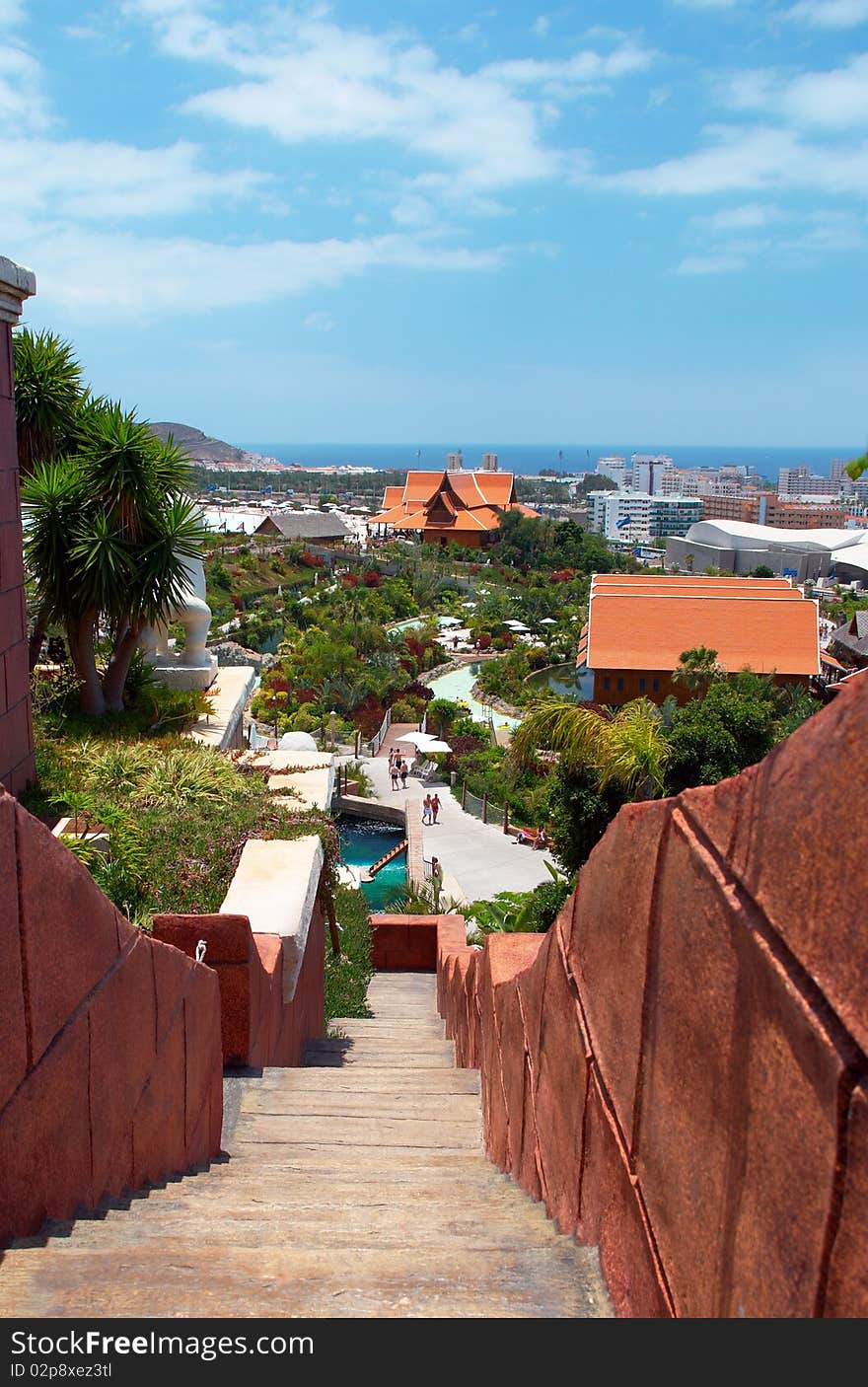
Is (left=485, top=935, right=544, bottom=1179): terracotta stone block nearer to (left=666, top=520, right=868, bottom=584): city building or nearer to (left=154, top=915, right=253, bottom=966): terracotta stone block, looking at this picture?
(left=154, top=915, right=253, bottom=966): terracotta stone block

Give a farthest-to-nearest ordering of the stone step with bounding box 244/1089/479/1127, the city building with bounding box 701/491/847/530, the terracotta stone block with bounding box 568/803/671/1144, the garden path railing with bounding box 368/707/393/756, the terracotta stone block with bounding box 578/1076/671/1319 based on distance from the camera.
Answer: the city building with bounding box 701/491/847/530 → the garden path railing with bounding box 368/707/393/756 → the stone step with bounding box 244/1089/479/1127 → the terracotta stone block with bounding box 568/803/671/1144 → the terracotta stone block with bounding box 578/1076/671/1319

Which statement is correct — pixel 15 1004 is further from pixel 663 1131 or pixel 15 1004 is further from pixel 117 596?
pixel 117 596

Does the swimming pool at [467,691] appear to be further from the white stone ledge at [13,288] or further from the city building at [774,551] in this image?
the city building at [774,551]

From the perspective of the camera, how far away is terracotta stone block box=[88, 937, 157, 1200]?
249 cm

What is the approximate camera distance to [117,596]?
10203 millimetres

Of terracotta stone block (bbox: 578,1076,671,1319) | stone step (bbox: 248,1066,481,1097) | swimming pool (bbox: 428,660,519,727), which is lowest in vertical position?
swimming pool (bbox: 428,660,519,727)

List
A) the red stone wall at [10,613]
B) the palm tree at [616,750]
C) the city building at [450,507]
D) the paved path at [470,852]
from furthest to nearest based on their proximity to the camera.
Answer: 1. the city building at [450,507]
2. the paved path at [470,852]
3. the palm tree at [616,750]
4. the red stone wall at [10,613]

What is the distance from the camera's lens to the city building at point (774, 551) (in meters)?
74.8

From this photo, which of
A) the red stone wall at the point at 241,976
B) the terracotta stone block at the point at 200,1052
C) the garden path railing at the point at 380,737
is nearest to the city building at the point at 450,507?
the garden path railing at the point at 380,737

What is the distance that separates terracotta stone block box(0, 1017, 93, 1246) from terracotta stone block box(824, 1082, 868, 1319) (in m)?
1.57

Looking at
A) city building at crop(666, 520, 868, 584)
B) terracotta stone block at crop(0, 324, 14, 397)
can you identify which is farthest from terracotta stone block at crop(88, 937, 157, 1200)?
city building at crop(666, 520, 868, 584)

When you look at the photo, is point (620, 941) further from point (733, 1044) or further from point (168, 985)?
point (168, 985)

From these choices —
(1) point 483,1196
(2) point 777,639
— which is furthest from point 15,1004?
(2) point 777,639

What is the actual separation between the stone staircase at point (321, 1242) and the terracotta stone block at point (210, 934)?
631 mm
